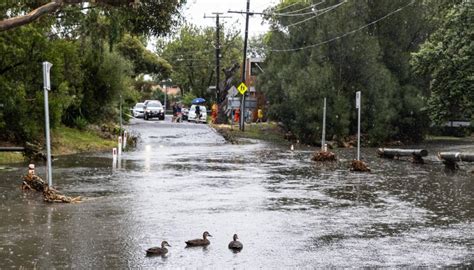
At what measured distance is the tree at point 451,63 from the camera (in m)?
28.0

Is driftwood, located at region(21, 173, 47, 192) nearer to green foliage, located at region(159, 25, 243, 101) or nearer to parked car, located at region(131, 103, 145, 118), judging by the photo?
parked car, located at region(131, 103, 145, 118)

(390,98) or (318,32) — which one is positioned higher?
(318,32)

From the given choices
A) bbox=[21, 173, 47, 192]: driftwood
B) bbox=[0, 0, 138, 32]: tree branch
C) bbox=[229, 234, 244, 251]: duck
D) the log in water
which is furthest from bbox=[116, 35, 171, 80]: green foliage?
bbox=[229, 234, 244, 251]: duck

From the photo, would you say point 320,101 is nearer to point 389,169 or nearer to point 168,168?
point 389,169

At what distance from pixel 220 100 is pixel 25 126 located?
36775 millimetres

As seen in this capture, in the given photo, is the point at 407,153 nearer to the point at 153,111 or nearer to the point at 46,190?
the point at 46,190

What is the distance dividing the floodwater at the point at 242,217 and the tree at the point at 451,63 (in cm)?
815

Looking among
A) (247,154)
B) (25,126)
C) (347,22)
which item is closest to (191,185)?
(25,126)

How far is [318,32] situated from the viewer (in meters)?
40.8

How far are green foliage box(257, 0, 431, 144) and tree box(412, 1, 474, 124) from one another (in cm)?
522

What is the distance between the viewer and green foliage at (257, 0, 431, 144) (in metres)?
39.0

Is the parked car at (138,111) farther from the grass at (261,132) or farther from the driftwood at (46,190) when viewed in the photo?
the driftwood at (46,190)

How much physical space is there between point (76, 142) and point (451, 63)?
702 inches

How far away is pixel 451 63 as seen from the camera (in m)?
30.5
